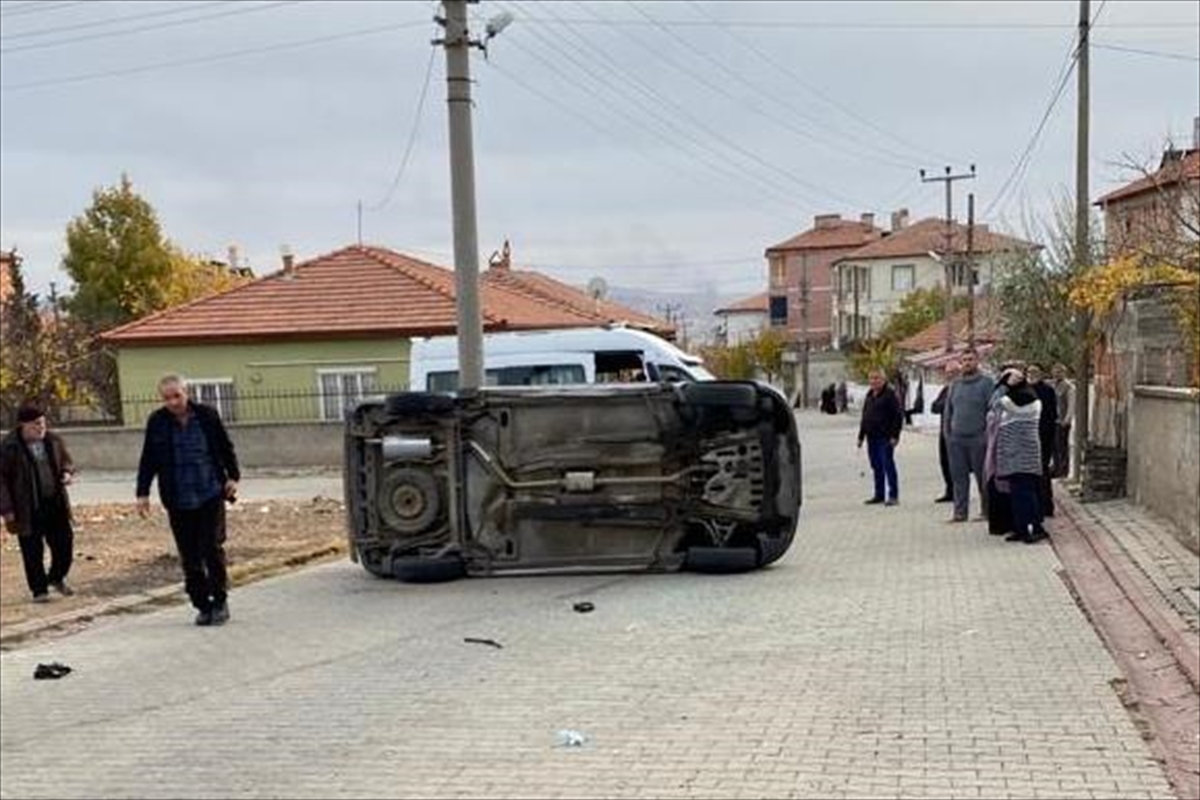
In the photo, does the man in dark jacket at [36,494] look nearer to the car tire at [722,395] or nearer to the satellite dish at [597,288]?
the car tire at [722,395]

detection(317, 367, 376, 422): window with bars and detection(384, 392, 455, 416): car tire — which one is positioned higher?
detection(384, 392, 455, 416): car tire

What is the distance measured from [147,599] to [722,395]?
512 centimetres

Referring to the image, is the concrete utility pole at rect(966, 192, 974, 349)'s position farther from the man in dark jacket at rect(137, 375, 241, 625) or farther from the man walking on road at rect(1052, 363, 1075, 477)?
the man in dark jacket at rect(137, 375, 241, 625)

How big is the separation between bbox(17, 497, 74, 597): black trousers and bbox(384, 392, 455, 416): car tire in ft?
9.51

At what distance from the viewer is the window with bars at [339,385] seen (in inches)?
1212

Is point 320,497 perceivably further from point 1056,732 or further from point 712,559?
point 1056,732

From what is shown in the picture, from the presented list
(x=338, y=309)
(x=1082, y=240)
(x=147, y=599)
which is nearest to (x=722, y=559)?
(x=147, y=599)

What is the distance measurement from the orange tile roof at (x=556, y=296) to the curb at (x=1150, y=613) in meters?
24.1

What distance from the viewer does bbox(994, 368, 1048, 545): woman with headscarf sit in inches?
463

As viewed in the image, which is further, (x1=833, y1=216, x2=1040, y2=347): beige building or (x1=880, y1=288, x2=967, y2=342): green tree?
(x1=833, y1=216, x2=1040, y2=347): beige building

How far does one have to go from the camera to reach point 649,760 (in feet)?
18.9

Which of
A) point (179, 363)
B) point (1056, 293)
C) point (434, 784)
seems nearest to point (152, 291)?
point (179, 363)

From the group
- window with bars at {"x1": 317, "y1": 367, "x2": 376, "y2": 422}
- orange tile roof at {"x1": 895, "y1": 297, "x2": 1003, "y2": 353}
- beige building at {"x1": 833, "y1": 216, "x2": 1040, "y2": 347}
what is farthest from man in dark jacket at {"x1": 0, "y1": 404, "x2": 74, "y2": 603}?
beige building at {"x1": 833, "y1": 216, "x2": 1040, "y2": 347}

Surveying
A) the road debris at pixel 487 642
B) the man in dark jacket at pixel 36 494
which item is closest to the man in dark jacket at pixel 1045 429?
the road debris at pixel 487 642
